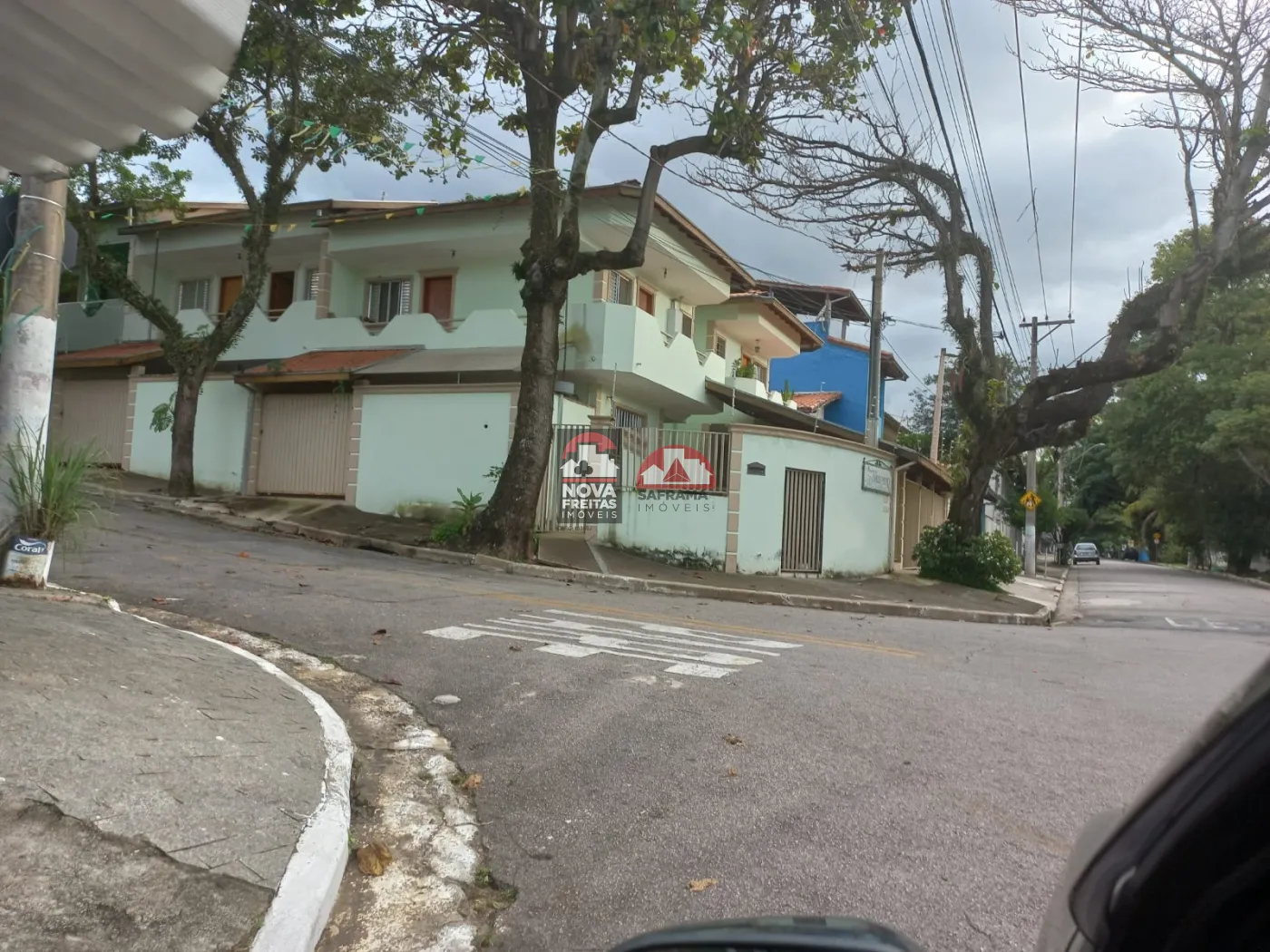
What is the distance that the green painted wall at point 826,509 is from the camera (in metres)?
17.3

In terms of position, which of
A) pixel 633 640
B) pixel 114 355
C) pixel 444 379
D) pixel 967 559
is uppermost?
pixel 114 355

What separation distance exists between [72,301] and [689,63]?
1870 centimetres

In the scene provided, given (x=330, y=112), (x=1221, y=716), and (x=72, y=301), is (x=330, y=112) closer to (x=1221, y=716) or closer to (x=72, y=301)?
(x=72, y=301)

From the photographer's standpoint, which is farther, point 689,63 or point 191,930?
point 689,63

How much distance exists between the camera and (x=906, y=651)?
929cm

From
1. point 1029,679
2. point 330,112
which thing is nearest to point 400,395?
point 330,112

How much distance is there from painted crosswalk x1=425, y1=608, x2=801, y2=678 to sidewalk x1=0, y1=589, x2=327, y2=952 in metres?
2.75

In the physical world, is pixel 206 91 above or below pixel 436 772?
above

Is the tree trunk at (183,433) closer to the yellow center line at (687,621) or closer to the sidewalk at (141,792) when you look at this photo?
the yellow center line at (687,621)

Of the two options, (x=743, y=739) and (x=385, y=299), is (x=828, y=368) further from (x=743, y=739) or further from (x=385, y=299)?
(x=743, y=739)

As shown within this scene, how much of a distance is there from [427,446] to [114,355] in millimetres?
8717

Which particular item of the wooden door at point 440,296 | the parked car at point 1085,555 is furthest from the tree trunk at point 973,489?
the parked car at point 1085,555

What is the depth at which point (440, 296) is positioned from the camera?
22.2m

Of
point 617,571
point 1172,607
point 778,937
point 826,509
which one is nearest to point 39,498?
point 778,937
